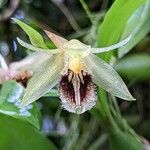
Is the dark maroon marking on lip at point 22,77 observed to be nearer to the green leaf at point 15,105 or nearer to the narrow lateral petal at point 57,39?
the green leaf at point 15,105

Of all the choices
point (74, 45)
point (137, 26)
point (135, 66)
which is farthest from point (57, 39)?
point (135, 66)

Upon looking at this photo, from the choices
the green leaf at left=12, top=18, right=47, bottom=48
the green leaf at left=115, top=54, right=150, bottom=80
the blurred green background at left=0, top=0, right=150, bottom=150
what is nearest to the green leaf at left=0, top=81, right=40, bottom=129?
the blurred green background at left=0, top=0, right=150, bottom=150

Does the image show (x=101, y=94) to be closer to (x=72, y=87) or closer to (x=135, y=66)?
(x=72, y=87)

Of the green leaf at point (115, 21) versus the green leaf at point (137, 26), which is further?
the green leaf at point (137, 26)

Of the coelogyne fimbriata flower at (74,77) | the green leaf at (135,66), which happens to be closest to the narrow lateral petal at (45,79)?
the coelogyne fimbriata flower at (74,77)

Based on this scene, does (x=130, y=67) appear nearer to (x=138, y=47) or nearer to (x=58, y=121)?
(x=138, y=47)

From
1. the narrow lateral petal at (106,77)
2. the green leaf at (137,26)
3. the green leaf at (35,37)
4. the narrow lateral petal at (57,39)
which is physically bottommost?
the green leaf at (137,26)

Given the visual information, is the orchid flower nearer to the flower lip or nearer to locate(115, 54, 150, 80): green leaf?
the flower lip

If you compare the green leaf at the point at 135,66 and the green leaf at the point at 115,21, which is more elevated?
the green leaf at the point at 115,21
